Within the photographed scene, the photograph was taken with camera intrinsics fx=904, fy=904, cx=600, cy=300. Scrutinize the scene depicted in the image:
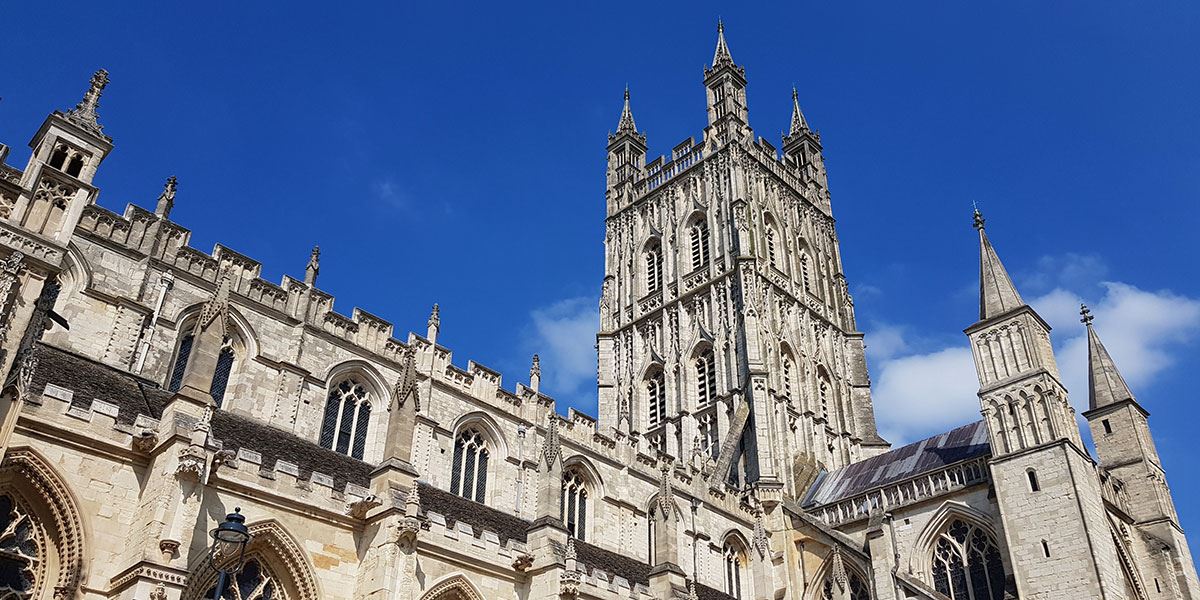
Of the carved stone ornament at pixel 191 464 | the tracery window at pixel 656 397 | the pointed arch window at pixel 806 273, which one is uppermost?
the pointed arch window at pixel 806 273

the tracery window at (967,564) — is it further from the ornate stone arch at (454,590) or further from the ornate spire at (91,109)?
the ornate spire at (91,109)

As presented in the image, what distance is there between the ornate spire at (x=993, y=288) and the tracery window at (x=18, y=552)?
82.4ft

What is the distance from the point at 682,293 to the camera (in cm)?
4038

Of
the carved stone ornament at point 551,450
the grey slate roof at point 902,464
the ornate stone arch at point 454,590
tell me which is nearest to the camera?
the ornate stone arch at point 454,590

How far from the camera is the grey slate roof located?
29000mm

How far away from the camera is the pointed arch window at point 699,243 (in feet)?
135

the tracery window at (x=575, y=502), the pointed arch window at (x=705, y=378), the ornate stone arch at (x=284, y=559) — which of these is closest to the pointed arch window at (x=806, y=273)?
the pointed arch window at (x=705, y=378)

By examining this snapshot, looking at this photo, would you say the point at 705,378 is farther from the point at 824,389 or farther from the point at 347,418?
the point at 347,418

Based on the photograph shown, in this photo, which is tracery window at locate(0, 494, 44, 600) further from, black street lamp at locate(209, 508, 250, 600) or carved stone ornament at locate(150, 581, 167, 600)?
black street lamp at locate(209, 508, 250, 600)

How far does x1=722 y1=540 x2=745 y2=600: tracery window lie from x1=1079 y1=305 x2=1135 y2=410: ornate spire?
499 inches

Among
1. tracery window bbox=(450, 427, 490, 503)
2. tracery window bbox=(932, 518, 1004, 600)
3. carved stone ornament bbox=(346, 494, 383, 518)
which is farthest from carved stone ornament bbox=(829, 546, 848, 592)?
carved stone ornament bbox=(346, 494, 383, 518)

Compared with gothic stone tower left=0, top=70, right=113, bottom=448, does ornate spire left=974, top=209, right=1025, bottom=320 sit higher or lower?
higher

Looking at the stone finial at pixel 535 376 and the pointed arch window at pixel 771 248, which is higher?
the pointed arch window at pixel 771 248

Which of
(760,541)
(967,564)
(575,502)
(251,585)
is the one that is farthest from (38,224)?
(967,564)
